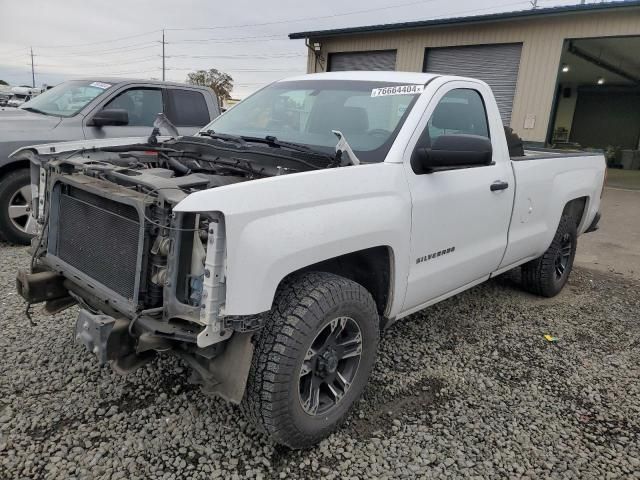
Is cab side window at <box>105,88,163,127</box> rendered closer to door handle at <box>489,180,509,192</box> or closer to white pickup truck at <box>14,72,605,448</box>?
white pickup truck at <box>14,72,605,448</box>

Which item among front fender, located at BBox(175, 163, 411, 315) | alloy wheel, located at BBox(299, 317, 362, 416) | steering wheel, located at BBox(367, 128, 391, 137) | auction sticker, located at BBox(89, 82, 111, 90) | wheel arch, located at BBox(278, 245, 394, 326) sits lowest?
alloy wheel, located at BBox(299, 317, 362, 416)

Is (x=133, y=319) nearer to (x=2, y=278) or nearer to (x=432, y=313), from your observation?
(x=432, y=313)

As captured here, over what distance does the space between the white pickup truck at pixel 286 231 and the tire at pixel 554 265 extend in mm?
978

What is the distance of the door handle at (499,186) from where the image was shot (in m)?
3.61

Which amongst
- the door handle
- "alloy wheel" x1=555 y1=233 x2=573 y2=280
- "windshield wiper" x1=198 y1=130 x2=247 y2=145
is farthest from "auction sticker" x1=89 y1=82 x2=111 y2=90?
"alloy wheel" x1=555 y1=233 x2=573 y2=280

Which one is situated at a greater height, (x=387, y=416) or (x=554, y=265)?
(x=554, y=265)

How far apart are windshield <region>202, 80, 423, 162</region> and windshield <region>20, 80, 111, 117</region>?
10.2 ft

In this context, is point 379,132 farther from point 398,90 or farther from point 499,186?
point 499,186

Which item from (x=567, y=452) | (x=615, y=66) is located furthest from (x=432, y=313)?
(x=615, y=66)

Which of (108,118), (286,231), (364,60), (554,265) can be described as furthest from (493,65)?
(286,231)

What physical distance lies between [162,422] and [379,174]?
181 centimetres

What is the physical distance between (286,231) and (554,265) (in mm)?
3700

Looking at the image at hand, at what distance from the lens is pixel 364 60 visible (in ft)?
50.2

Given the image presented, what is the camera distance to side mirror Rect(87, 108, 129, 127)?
5.98 m
